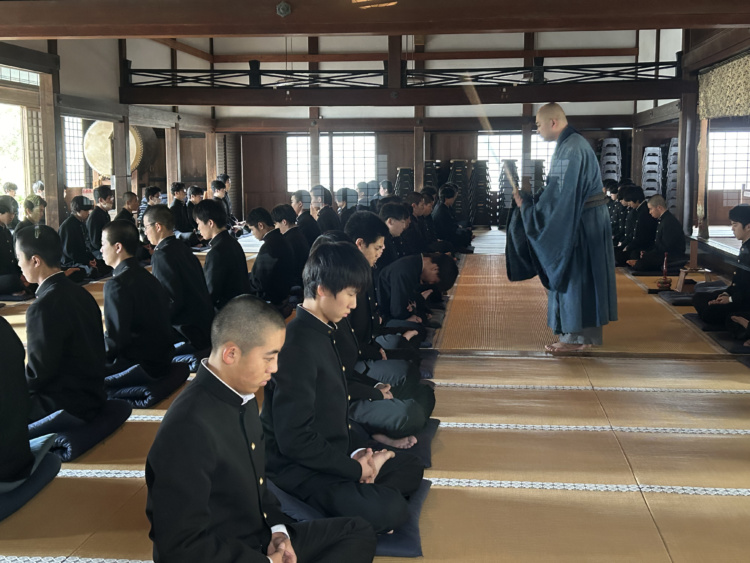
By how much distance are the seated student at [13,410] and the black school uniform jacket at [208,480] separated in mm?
1124

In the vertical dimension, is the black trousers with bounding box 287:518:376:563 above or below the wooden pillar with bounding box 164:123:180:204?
below

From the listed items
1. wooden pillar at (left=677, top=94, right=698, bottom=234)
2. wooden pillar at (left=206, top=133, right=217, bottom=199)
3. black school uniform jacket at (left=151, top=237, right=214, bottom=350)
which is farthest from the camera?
wooden pillar at (left=206, top=133, right=217, bottom=199)

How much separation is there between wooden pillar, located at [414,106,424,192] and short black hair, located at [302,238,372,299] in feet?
36.3

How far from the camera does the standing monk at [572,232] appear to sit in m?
5.23

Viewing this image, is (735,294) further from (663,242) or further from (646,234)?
(646,234)

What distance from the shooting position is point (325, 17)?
6555 millimetres

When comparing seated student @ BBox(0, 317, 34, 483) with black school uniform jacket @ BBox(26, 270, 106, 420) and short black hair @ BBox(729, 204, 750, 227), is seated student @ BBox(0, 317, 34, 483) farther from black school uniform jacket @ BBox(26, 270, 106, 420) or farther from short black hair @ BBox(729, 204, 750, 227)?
short black hair @ BBox(729, 204, 750, 227)

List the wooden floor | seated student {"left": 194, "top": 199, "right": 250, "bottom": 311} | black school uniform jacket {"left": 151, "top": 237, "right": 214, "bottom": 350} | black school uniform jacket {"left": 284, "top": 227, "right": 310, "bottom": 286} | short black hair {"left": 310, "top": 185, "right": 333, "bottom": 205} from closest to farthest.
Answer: the wooden floor < black school uniform jacket {"left": 151, "top": 237, "right": 214, "bottom": 350} < seated student {"left": 194, "top": 199, "right": 250, "bottom": 311} < black school uniform jacket {"left": 284, "top": 227, "right": 310, "bottom": 286} < short black hair {"left": 310, "top": 185, "right": 333, "bottom": 205}

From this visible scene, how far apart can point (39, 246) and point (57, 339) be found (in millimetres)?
463

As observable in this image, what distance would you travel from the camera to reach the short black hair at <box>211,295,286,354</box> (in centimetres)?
211

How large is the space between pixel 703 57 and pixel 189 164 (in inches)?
402

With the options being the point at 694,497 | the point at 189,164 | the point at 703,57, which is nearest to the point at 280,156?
the point at 189,164

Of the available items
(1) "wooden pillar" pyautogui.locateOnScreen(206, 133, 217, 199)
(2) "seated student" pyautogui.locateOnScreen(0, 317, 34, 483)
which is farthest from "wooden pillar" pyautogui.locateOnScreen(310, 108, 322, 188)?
(2) "seated student" pyautogui.locateOnScreen(0, 317, 34, 483)

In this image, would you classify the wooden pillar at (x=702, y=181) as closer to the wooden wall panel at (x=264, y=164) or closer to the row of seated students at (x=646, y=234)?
the row of seated students at (x=646, y=234)
